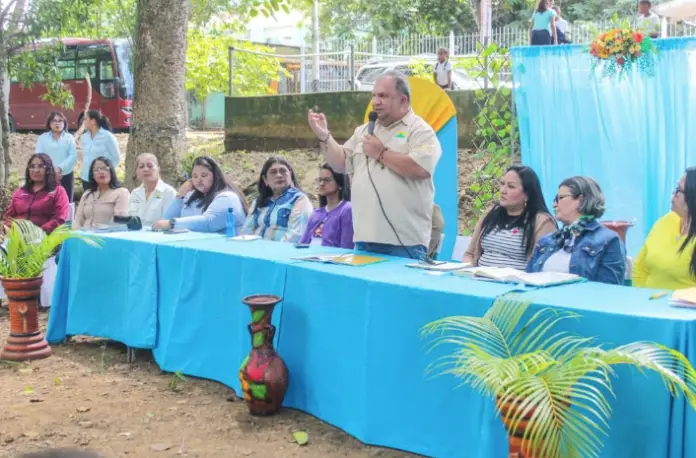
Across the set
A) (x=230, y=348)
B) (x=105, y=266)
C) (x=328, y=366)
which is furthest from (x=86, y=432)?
(x=105, y=266)

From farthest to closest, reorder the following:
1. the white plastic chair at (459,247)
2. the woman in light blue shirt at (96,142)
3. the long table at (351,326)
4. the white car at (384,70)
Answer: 1. the white car at (384,70)
2. the woman in light blue shirt at (96,142)
3. the white plastic chair at (459,247)
4. the long table at (351,326)

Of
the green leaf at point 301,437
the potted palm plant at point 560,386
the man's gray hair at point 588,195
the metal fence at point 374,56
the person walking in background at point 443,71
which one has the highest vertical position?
the metal fence at point 374,56

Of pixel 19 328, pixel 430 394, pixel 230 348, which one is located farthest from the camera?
pixel 19 328

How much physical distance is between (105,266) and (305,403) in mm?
2027

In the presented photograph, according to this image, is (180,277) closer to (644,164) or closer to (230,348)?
(230,348)

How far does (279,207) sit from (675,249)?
2575 mm

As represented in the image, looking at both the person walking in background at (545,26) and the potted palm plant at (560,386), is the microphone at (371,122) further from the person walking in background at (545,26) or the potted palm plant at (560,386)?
the person walking in background at (545,26)

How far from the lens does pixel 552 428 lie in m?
2.34

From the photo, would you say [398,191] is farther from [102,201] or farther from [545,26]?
[545,26]

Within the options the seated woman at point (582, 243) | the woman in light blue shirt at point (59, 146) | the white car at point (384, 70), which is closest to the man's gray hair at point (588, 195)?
the seated woman at point (582, 243)

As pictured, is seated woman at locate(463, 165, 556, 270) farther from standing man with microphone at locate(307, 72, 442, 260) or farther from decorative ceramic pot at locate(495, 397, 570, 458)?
decorative ceramic pot at locate(495, 397, 570, 458)

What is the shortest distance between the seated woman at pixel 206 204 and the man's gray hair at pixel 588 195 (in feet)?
8.73

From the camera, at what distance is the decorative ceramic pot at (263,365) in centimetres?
381

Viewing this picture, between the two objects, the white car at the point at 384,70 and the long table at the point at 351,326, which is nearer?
the long table at the point at 351,326
